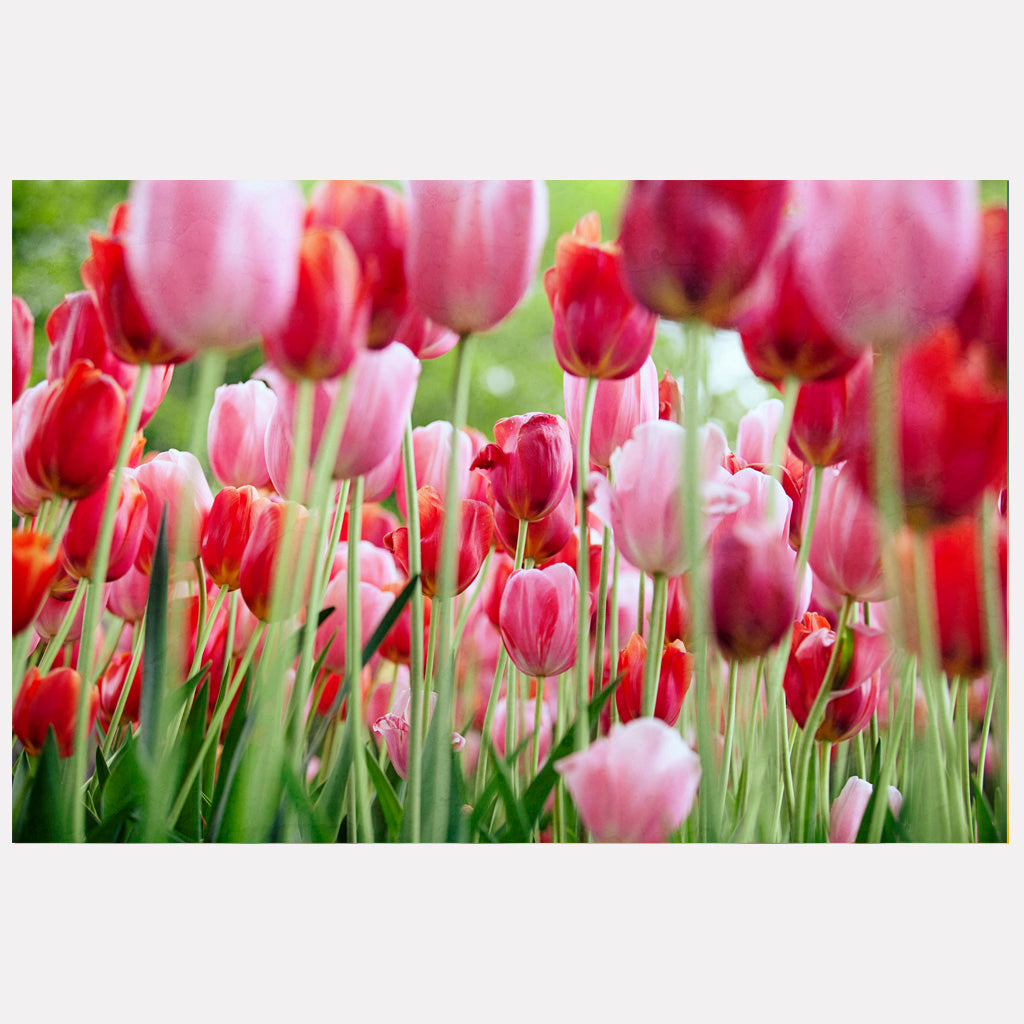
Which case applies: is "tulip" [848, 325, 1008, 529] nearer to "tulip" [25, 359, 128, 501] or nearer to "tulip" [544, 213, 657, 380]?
"tulip" [544, 213, 657, 380]

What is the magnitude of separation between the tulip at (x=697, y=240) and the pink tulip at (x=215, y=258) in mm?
490

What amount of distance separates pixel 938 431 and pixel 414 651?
0.83m

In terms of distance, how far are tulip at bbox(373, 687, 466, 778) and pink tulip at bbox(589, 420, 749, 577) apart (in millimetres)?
373

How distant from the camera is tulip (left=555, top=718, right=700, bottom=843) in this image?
55.4 inches

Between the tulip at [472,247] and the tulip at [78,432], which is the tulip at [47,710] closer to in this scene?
the tulip at [78,432]

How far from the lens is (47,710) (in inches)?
57.9

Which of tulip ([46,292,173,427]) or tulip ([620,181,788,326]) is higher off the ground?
tulip ([620,181,788,326])

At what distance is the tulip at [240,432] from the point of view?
1465 mm

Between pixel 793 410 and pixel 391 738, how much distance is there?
765 millimetres

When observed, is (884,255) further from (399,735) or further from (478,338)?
(399,735)

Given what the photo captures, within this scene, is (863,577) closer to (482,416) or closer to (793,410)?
(793,410)

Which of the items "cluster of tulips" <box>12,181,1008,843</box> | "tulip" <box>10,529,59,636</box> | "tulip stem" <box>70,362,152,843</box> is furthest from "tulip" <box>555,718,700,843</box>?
"tulip" <box>10,529,59,636</box>

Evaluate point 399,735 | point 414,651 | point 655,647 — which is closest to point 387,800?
point 399,735

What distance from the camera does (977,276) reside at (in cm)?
145
